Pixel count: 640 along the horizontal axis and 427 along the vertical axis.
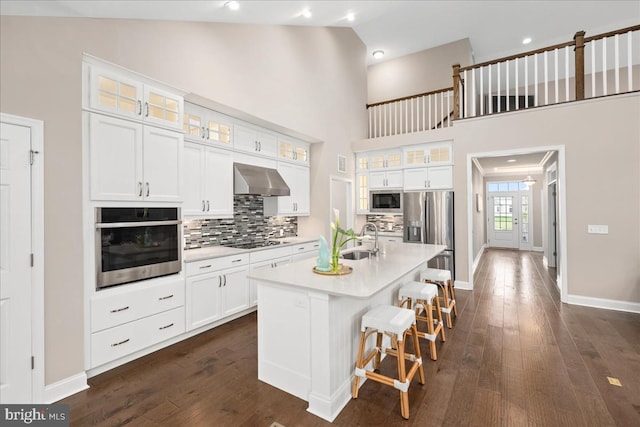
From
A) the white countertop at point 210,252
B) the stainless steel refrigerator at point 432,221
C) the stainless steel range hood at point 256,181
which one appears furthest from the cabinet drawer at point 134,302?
the stainless steel refrigerator at point 432,221

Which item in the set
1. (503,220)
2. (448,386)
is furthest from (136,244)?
(503,220)

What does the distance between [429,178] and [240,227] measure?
3734 mm

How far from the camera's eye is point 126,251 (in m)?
2.68

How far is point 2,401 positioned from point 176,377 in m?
1.07

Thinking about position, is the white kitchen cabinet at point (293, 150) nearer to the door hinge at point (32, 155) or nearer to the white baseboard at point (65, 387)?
the door hinge at point (32, 155)

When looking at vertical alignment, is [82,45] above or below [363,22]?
below

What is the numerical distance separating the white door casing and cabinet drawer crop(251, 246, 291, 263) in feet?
7.18

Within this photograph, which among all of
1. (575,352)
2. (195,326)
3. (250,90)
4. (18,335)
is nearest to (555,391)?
(575,352)

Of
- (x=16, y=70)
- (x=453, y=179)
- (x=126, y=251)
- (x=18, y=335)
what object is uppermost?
(x=16, y=70)

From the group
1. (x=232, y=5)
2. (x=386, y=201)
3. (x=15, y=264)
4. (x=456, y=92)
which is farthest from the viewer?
(x=386, y=201)

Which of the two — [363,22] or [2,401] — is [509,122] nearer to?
[363,22]

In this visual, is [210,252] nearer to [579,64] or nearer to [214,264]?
[214,264]

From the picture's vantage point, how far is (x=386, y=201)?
20.8ft

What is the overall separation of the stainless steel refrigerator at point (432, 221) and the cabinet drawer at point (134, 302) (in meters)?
4.33
